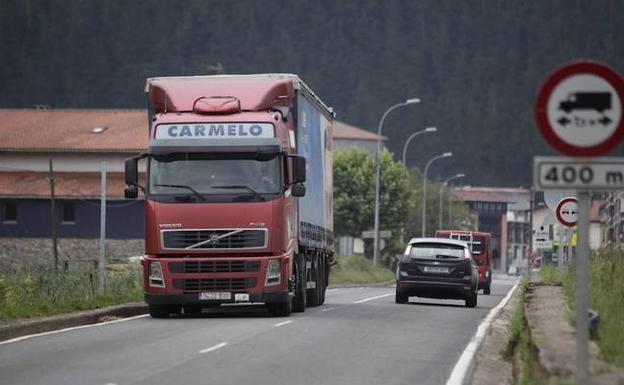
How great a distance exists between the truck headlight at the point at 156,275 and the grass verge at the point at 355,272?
1492 inches

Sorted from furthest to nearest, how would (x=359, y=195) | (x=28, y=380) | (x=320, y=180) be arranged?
→ (x=359, y=195)
(x=320, y=180)
(x=28, y=380)

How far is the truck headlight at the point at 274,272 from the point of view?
989 inches

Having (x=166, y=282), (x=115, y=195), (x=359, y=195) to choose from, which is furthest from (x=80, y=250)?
(x=166, y=282)

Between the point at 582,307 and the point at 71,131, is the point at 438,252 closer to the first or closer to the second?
the point at 582,307

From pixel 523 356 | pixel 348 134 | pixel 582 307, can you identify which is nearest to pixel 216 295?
pixel 523 356

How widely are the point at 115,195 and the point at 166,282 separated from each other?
61653 millimetres

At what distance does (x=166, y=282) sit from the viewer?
25.2 meters

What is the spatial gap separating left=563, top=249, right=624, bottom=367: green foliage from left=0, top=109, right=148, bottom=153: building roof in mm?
69021

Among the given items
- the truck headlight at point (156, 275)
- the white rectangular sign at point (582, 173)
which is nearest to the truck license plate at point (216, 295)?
the truck headlight at point (156, 275)

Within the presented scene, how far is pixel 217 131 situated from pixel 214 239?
71.4 inches

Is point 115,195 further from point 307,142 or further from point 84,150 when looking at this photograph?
point 307,142

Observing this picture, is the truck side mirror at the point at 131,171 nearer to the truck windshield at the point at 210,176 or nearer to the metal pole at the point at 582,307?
the truck windshield at the point at 210,176

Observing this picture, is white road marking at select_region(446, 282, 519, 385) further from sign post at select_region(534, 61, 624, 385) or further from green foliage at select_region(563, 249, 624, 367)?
sign post at select_region(534, 61, 624, 385)

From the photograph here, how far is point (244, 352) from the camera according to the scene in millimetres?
16891
